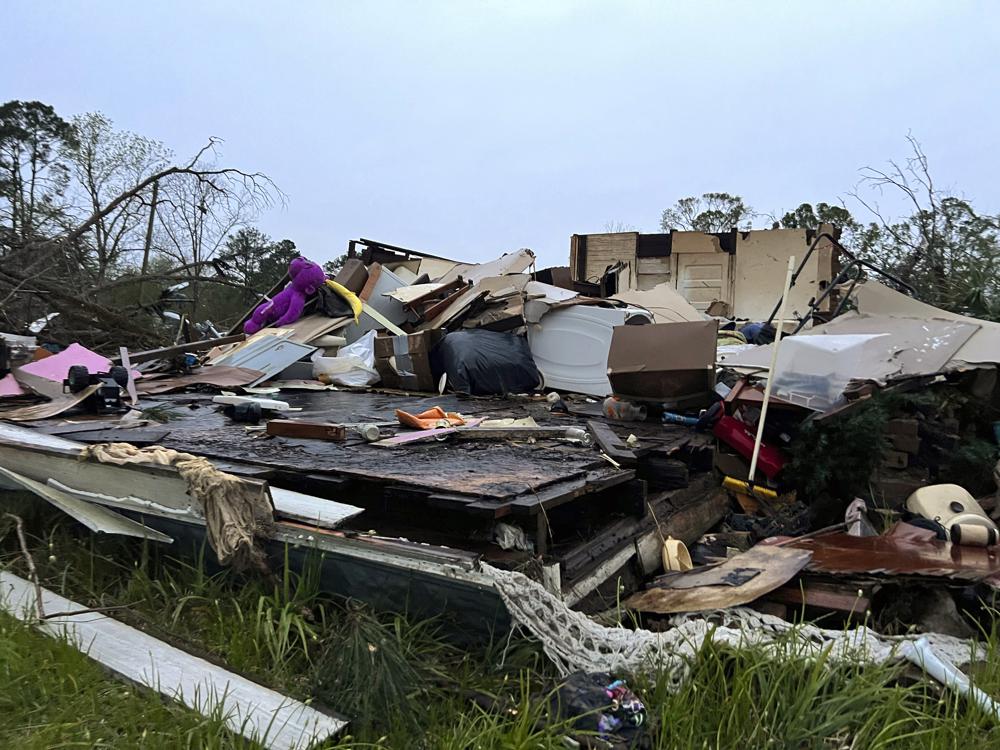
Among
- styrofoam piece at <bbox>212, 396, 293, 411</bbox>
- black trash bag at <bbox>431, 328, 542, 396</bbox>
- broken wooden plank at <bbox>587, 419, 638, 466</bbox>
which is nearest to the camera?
broken wooden plank at <bbox>587, 419, 638, 466</bbox>

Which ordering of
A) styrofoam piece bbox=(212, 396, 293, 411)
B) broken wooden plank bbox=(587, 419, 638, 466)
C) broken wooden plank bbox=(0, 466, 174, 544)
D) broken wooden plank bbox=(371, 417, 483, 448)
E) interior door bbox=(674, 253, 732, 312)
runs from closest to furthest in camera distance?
broken wooden plank bbox=(0, 466, 174, 544)
broken wooden plank bbox=(587, 419, 638, 466)
broken wooden plank bbox=(371, 417, 483, 448)
styrofoam piece bbox=(212, 396, 293, 411)
interior door bbox=(674, 253, 732, 312)

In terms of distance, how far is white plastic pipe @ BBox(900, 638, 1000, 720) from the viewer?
195 centimetres

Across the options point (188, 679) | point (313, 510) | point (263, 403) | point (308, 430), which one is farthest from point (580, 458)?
point (263, 403)

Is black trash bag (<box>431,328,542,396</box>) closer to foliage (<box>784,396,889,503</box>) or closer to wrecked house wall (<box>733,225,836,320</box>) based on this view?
foliage (<box>784,396,889,503</box>)

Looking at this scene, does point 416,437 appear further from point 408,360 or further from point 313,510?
point 408,360

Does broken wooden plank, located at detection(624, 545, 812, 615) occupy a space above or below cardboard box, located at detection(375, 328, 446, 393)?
below

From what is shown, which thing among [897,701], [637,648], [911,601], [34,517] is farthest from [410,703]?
[34,517]

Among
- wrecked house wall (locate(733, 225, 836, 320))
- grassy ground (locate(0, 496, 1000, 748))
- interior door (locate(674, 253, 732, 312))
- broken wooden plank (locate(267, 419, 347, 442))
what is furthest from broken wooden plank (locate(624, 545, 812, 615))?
interior door (locate(674, 253, 732, 312))

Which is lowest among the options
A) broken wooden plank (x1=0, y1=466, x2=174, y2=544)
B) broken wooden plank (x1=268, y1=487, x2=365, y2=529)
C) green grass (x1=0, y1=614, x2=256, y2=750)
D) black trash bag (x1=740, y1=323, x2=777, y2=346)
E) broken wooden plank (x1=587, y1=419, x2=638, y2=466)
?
green grass (x1=0, y1=614, x2=256, y2=750)

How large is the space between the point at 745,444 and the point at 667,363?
28.9 inches

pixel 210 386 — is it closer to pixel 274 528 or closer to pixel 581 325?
pixel 581 325

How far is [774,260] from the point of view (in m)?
12.3

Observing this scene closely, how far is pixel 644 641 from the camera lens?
87.4 inches

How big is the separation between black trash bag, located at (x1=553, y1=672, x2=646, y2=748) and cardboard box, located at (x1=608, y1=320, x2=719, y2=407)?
2.70 meters
